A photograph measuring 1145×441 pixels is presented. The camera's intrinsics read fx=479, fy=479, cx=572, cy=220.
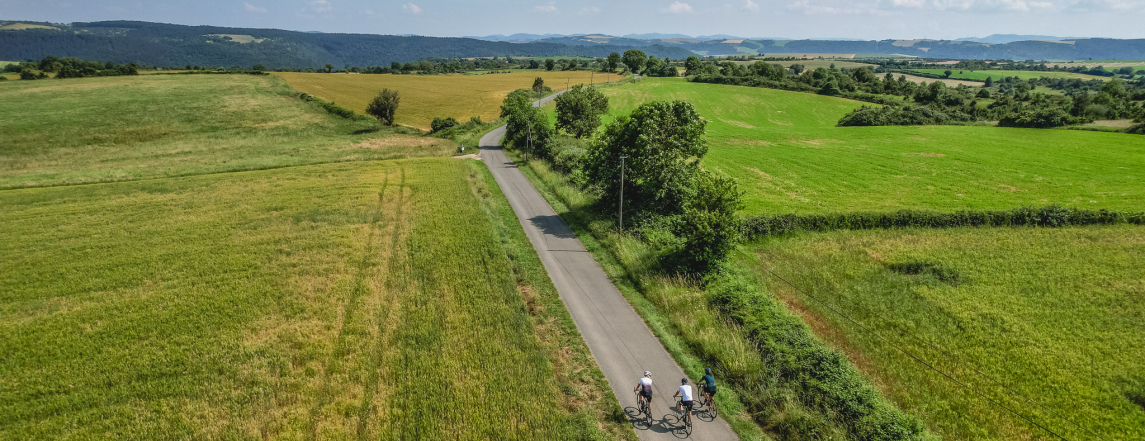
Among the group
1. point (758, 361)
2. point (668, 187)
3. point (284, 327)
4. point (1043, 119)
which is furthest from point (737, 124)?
point (284, 327)

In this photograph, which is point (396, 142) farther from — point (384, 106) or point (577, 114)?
point (577, 114)

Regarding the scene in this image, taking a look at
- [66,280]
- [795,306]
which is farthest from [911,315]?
[66,280]

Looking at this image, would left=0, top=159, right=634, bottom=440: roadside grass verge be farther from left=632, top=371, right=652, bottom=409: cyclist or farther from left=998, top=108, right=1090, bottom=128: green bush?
left=998, top=108, right=1090, bottom=128: green bush

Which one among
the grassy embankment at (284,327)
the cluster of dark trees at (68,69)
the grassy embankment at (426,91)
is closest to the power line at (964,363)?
the grassy embankment at (284,327)

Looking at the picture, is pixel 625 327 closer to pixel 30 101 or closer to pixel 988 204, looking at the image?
pixel 988 204

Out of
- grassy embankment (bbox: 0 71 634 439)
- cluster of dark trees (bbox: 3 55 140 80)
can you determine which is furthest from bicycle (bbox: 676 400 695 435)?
cluster of dark trees (bbox: 3 55 140 80)

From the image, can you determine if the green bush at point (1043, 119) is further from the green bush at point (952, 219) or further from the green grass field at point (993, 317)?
the green grass field at point (993, 317)
